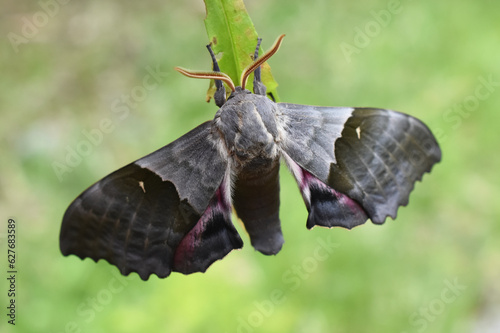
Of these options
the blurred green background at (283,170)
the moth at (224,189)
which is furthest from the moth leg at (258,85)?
the blurred green background at (283,170)

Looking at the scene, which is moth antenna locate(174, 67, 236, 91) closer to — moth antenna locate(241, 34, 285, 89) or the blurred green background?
moth antenna locate(241, 34, 285, 89)

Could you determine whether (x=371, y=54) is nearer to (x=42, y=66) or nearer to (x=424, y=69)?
(x=424, y=69)

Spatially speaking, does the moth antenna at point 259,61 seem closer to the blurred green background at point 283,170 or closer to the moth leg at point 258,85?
the moth leg at point 258,85

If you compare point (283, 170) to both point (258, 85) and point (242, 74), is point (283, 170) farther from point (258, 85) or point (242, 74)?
point (242, 74)

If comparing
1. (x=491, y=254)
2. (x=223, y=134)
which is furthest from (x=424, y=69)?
(x=223, y=134)

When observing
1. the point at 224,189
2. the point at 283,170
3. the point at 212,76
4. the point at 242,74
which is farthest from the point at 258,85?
the point at 283,170

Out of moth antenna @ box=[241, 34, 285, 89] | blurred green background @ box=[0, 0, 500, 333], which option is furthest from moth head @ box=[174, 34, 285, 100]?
blurred green background @ box=[0, 0, 500, 333]

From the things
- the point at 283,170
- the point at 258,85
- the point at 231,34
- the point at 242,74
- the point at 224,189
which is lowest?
the point at 283,170
